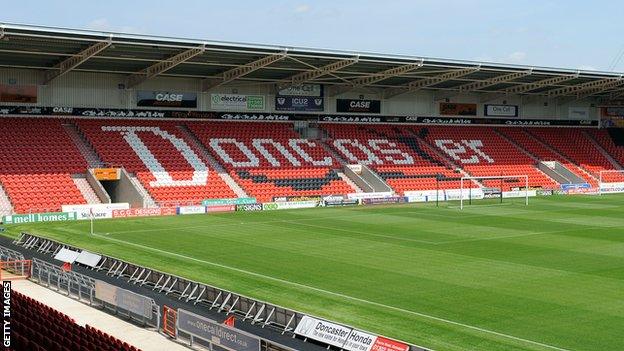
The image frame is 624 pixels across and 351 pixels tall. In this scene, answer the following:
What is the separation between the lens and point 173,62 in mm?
52531

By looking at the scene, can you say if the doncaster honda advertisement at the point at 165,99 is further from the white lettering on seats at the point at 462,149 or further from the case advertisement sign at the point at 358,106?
the white lettering on seats at the point at 462,149

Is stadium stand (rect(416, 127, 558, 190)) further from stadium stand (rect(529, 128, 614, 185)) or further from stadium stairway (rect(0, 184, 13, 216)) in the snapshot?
stadium stairway (rect(0, 184, 13, 216))

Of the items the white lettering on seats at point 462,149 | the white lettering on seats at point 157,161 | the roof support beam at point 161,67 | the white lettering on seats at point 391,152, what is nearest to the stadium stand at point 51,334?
the roof support beam at point 161,67

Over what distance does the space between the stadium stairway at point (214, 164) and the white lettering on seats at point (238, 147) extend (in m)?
0.98

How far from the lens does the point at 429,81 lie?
66062 millimetres

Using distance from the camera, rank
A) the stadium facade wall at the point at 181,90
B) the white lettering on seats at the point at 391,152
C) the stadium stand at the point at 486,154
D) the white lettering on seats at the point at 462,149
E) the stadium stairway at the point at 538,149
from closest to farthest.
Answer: the stadium facade wall at the point at 181,90 < the white lettering on seats at the point at 391,152 < the stadium stand at the point at 486,154 < the white lettering on seats at the point at 462,149 < the stadium stairway at the point at 538,149

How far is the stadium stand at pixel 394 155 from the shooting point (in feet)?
212

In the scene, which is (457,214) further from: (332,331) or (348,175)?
(332,331)

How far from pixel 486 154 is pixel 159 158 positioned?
31.2 m

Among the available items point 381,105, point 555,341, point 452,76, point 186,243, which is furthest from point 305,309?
point 381,105

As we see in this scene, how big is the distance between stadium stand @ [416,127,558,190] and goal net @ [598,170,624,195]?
13.4 ft

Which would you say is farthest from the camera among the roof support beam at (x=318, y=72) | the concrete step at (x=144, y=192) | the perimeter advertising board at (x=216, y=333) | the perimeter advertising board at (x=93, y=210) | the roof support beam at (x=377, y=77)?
the roof support beam at (x=377, y=77)

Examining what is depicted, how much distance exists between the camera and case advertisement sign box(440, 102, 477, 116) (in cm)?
7450

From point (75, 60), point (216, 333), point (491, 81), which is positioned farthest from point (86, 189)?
point (491, 81)
